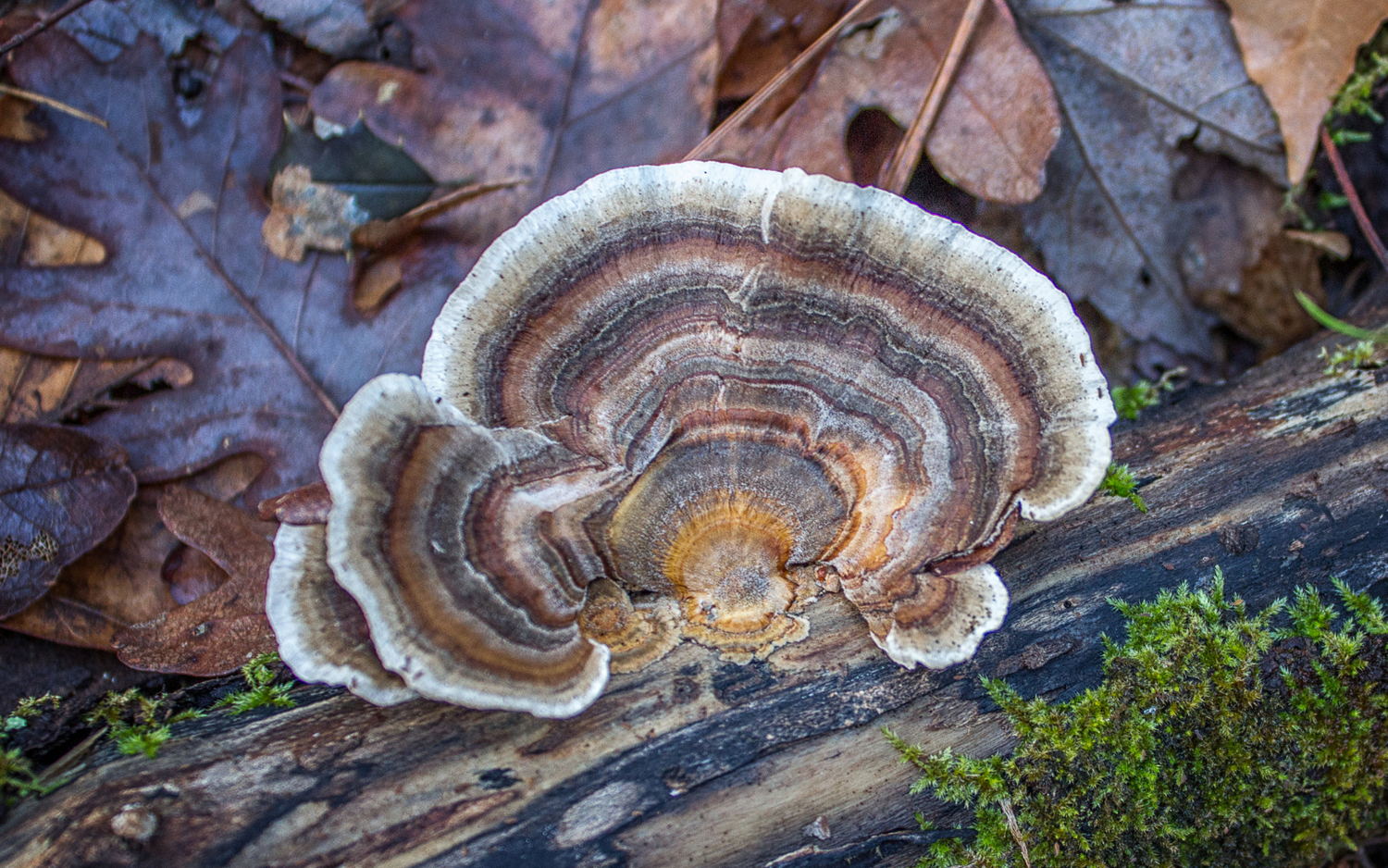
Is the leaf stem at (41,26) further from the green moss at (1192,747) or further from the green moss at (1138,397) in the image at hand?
the green moss at (1138,397)

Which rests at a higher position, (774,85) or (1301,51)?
(774,85)

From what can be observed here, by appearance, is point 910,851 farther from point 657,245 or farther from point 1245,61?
point 1245,61

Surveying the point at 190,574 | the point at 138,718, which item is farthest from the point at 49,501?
the point at 138,718

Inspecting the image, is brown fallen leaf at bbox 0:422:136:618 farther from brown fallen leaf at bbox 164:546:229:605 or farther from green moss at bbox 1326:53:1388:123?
green moss at bbox 1326:53:1388:123

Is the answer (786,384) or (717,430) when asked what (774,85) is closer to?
(786,384)

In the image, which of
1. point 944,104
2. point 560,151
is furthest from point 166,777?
point 944,104
